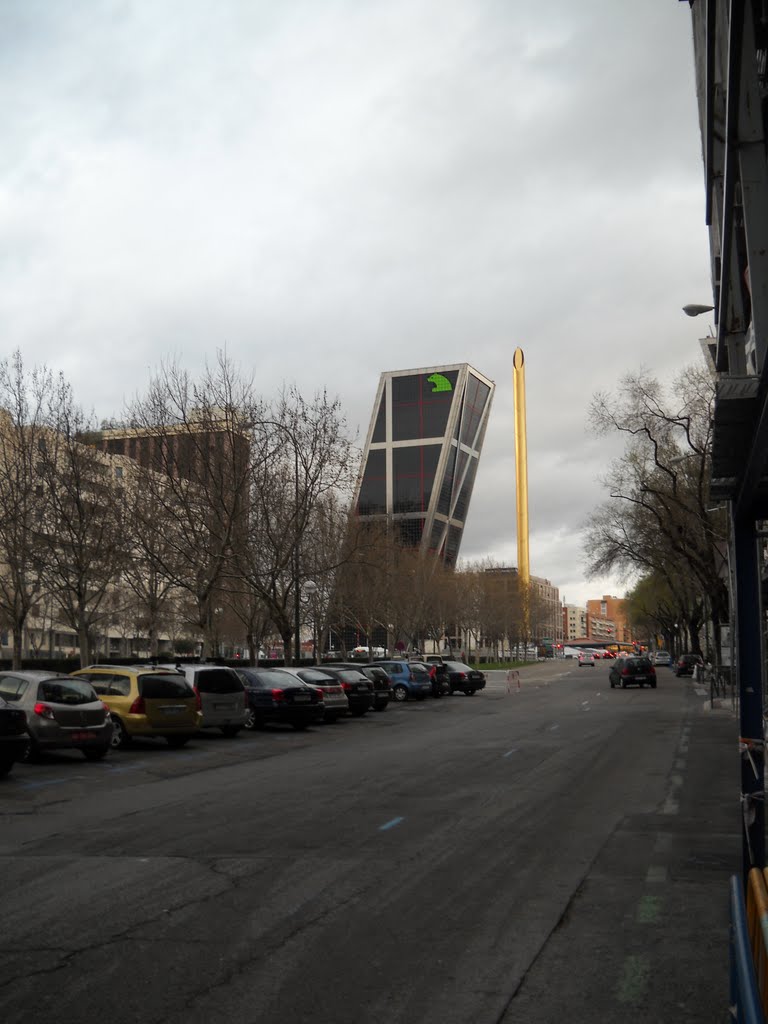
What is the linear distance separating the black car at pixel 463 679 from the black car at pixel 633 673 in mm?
7375

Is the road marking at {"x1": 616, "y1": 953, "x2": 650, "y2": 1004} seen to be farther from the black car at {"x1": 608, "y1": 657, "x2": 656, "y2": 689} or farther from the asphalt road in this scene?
the black car at {"x1": 608, "y1": 657, "x2": 656, "y2": 689}

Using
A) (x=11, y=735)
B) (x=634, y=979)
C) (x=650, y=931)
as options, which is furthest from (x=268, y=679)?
(x=634, y=979)

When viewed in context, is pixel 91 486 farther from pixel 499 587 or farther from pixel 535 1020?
pixel 499 587

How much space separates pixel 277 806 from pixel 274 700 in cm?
1320

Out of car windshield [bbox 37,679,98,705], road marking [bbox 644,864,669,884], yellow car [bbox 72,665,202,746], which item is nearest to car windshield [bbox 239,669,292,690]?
yellow car [bbox 72,665,202,746]

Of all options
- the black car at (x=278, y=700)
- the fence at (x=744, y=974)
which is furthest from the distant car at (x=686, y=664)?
the fence at (x=744, y=974)

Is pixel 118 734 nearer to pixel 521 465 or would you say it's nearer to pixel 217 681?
pixel 217 681

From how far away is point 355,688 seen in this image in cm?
3067

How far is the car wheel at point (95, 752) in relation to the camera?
17178 millimetres

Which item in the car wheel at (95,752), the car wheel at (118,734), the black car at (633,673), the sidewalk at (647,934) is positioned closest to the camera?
the sidewalk at (647,934)

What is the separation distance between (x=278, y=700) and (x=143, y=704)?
20.6 ft

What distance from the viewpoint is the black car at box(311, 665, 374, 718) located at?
30.4 m

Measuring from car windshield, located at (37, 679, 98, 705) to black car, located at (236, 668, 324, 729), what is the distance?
8212mm

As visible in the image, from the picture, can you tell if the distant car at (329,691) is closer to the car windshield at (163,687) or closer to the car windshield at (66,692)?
the car windshield at (163,687)
